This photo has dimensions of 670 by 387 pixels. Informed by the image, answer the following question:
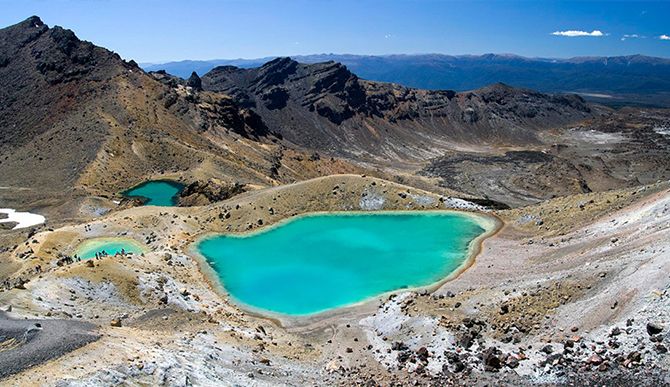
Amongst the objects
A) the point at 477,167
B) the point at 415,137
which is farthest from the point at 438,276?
the point at 415,137

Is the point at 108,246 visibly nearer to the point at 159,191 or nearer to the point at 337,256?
the point at 337,256

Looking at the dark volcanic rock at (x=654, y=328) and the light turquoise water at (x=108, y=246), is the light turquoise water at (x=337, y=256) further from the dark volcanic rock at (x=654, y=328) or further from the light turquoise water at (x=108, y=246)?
the dark volcanic rock at (x=654, y=328)

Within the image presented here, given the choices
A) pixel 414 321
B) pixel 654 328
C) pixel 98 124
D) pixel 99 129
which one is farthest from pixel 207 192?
pixel 654 328

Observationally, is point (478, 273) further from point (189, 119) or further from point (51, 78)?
point (51, 78)

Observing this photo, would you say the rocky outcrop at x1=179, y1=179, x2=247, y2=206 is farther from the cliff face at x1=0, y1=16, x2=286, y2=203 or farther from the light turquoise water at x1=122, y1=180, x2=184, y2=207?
the cliff face at x1=0, y1=16, x2=286, y2=203

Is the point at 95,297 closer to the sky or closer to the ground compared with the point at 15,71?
closer to the ground

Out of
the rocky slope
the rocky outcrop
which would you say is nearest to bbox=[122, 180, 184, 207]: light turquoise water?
the rocky slope

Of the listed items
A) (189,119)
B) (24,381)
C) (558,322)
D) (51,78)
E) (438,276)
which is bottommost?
(438,276)
